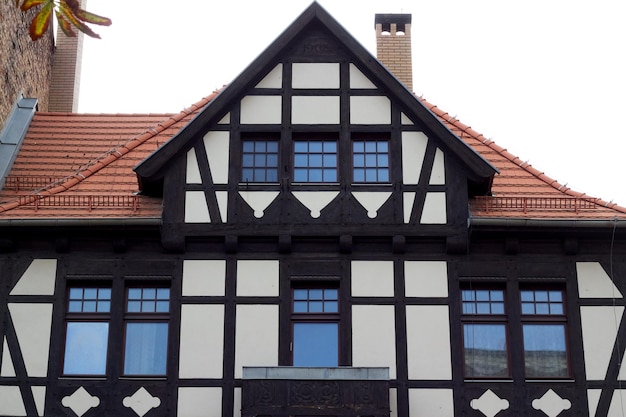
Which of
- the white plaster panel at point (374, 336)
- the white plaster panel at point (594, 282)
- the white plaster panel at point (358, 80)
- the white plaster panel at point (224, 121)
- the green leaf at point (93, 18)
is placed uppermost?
the white plaster panel at point (358, 80)

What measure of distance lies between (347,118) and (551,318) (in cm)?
465

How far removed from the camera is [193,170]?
15109 mm

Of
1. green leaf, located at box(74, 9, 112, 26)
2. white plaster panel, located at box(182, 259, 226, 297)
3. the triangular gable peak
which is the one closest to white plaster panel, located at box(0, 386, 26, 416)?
white plaster panel, located at box(182, 259, 226, 297)

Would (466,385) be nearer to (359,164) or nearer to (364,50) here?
(359,164)


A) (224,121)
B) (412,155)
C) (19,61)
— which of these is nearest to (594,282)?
(412,155)

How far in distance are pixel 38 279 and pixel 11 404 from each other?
1999mm

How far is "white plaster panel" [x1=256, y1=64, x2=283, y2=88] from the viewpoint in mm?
15672

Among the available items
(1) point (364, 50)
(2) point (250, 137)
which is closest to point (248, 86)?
(2) point (250, 137)

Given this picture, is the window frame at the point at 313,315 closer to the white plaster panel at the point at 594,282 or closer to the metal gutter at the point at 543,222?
the metal gutter at the point at 543,222

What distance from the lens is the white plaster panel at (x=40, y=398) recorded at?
14.0 m

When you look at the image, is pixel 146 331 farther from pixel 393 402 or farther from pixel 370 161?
pixel 370 161

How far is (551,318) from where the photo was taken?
1462 centimetres

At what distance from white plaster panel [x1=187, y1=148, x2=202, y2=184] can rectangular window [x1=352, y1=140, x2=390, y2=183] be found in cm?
256

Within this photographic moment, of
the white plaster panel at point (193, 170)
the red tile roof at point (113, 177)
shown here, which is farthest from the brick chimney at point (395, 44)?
the white plaster panel at point (193, 170)
